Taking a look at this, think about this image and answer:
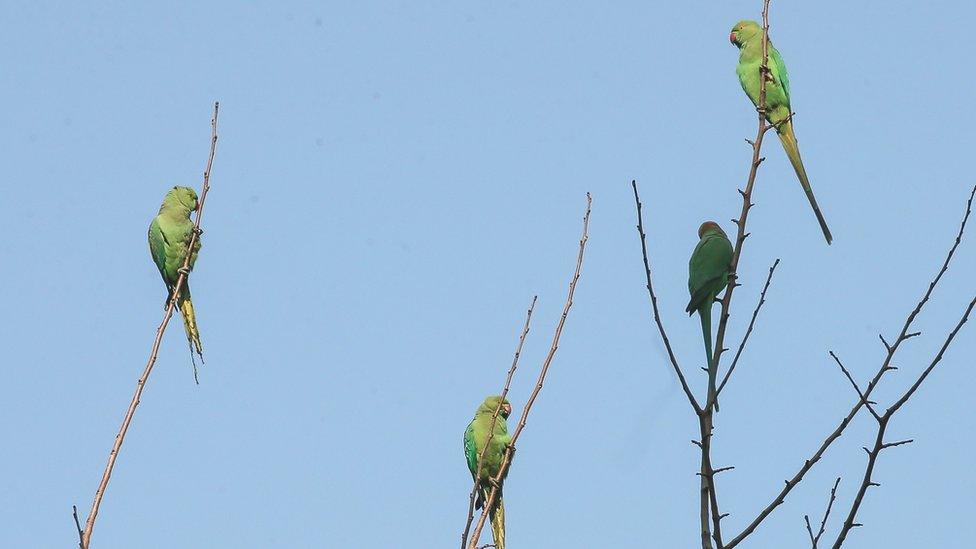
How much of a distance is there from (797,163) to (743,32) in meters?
2.52

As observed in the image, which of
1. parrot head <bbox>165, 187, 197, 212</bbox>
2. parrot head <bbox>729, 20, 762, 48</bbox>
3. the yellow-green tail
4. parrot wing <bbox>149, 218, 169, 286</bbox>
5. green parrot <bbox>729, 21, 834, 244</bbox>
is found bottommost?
the yellow-green tail

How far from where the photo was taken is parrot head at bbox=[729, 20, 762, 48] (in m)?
7.79

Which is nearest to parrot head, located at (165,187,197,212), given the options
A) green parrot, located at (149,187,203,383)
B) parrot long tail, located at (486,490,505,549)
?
green parrot, located at (149,187,203,383)

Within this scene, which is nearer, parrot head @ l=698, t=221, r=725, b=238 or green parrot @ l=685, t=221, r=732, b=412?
green parrot @ l=685, t=221, r=732, b=412

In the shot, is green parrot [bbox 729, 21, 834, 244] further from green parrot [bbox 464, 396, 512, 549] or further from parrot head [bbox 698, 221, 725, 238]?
green parrot [bbox 464, 396, 512, 549]

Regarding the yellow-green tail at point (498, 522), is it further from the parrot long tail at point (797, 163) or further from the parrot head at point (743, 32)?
the parrot head at point (743, 32)

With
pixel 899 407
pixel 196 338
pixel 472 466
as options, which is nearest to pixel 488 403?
pixel 472 466

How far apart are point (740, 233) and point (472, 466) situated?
4.23 meters

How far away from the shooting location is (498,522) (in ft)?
21.2

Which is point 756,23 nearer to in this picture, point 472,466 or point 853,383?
point 472,466

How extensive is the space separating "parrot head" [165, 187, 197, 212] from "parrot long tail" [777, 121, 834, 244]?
377 centimetres

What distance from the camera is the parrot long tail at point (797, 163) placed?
15.4ft

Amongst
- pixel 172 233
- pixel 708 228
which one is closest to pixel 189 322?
pixel 172 233

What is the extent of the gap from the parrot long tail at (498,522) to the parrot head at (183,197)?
2.79 metres
